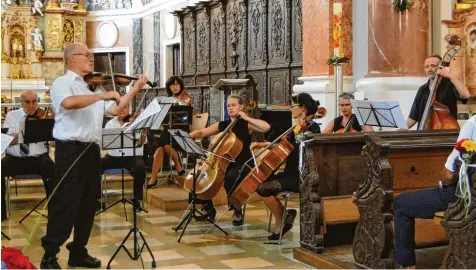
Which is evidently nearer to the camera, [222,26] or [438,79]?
[438,79]

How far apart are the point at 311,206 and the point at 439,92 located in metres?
1.72

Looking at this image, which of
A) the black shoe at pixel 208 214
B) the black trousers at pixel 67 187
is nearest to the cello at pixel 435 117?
the black shoe at pixel 208 214

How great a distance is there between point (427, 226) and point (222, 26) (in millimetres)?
10627

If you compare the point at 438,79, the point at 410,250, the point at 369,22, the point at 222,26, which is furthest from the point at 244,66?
the point at 410,250

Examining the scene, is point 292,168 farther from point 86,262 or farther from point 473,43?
point 473,43

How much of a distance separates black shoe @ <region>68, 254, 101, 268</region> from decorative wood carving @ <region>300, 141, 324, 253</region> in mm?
1624

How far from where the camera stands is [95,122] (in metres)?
4.90

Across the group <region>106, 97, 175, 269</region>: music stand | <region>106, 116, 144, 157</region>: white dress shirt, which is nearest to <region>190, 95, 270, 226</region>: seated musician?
<region>106, 97, 175, 269</region>: music stand

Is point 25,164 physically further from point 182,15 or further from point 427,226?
point 182,15

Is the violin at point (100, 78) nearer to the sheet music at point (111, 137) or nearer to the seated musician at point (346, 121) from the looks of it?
the sheet music at point (111, 137)

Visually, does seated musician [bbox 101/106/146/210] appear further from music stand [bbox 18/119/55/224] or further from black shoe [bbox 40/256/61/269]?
black shoe [bbox 40/256/61/269]

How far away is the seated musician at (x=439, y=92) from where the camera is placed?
570 cm

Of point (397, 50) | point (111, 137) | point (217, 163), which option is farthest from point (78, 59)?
point (397, 50)

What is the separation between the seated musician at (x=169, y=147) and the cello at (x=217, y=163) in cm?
227
